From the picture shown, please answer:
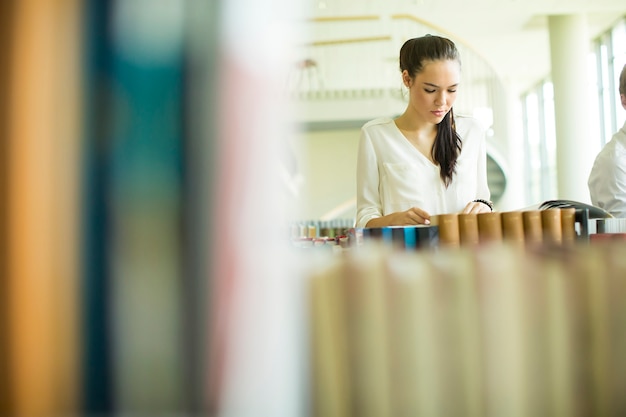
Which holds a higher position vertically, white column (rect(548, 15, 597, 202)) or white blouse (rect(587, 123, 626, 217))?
white column (rect(548, 15, 597, 202))

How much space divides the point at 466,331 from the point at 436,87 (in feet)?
3.24

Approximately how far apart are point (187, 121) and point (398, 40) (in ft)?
26.0

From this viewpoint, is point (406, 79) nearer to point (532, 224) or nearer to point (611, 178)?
point (611, 178)

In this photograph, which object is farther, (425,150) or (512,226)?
(425,150)

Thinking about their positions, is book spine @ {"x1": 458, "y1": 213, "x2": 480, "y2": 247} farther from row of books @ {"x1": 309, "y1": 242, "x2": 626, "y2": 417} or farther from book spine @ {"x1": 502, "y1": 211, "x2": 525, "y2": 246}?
row of books @ {"x1": 309, "y1": 242, "x2": 626, "y2": 417}

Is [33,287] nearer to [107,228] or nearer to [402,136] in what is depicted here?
[107,228]

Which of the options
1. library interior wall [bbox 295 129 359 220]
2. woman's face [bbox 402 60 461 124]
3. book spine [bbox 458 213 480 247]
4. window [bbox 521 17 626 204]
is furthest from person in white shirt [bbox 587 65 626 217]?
library interior wall [bbox 295 129 359 220]

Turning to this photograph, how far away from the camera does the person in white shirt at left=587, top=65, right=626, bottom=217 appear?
1.42 meters

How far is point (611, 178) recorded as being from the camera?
57.7 inches

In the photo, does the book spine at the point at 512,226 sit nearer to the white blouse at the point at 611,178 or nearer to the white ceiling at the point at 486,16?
the white blouse at the point at 611,178

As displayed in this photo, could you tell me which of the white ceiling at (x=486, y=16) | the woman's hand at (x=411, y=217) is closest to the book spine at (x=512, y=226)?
the woman's hand at (x=411, y=217)

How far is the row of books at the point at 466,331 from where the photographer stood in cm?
36

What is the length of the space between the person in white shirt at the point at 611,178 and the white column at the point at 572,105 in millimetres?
6373

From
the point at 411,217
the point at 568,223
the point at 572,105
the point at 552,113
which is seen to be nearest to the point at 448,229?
the point at 568,223
